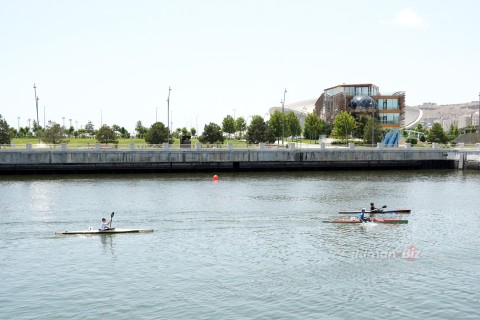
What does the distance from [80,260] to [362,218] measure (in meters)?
21.1

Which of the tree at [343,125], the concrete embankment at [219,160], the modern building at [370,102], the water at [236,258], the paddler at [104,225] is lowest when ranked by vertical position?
the water at [236,258]

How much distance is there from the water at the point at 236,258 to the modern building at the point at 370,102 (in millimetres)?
106761

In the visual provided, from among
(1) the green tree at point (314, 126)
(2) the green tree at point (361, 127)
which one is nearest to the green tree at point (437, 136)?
(2) the green tree at point (361, 127)

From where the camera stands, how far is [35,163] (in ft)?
249

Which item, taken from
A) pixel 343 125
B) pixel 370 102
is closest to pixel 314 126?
pixel 343 125

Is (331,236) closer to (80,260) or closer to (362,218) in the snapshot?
(362,218)

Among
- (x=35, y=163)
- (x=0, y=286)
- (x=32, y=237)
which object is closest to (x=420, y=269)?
(x=0, y=286)

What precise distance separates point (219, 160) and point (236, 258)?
50425mm

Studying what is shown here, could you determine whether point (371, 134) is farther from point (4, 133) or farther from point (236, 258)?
point (236, 258)

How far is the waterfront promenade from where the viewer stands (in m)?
76.4

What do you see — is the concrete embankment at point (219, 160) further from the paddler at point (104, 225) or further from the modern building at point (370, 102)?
the modern building at point (370, 102)

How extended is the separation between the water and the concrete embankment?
70.1 feet

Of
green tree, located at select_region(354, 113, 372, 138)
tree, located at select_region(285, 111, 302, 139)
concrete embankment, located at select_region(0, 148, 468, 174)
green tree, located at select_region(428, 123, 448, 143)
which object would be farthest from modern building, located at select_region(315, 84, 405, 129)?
concrete embankment, located at select_region(0, 148, 468, 174)

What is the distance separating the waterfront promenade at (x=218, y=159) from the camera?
76.4 m
